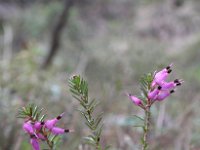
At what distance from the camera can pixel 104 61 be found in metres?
7.49

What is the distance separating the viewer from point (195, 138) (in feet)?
6.68

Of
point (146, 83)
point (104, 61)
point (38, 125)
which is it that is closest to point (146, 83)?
point (146, 83)

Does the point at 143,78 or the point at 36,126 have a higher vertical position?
the point at 143,78

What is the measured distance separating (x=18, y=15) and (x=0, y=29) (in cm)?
206

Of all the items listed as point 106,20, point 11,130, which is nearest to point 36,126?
point 11,130

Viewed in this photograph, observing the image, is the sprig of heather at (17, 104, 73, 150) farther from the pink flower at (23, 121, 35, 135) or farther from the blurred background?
the blurred background

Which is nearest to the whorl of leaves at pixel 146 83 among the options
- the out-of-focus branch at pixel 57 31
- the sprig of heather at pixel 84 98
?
the sprig of heather at pixel 84 98

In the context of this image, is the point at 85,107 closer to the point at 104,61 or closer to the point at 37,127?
the point at 37,127

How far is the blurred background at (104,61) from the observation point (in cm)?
234

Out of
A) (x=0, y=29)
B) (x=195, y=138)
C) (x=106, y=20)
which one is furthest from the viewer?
(x=106, y=20)

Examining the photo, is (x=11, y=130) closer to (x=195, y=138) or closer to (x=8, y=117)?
(x=8, y=117)

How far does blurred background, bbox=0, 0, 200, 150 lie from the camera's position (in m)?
2.34

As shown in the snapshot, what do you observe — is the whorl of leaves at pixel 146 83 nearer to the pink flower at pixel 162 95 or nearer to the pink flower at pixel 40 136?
the pink flower at pixel 162 95

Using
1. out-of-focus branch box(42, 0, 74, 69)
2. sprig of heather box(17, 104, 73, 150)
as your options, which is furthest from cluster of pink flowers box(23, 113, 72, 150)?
out-of-focus branch box(42, 0, 74, 69)
